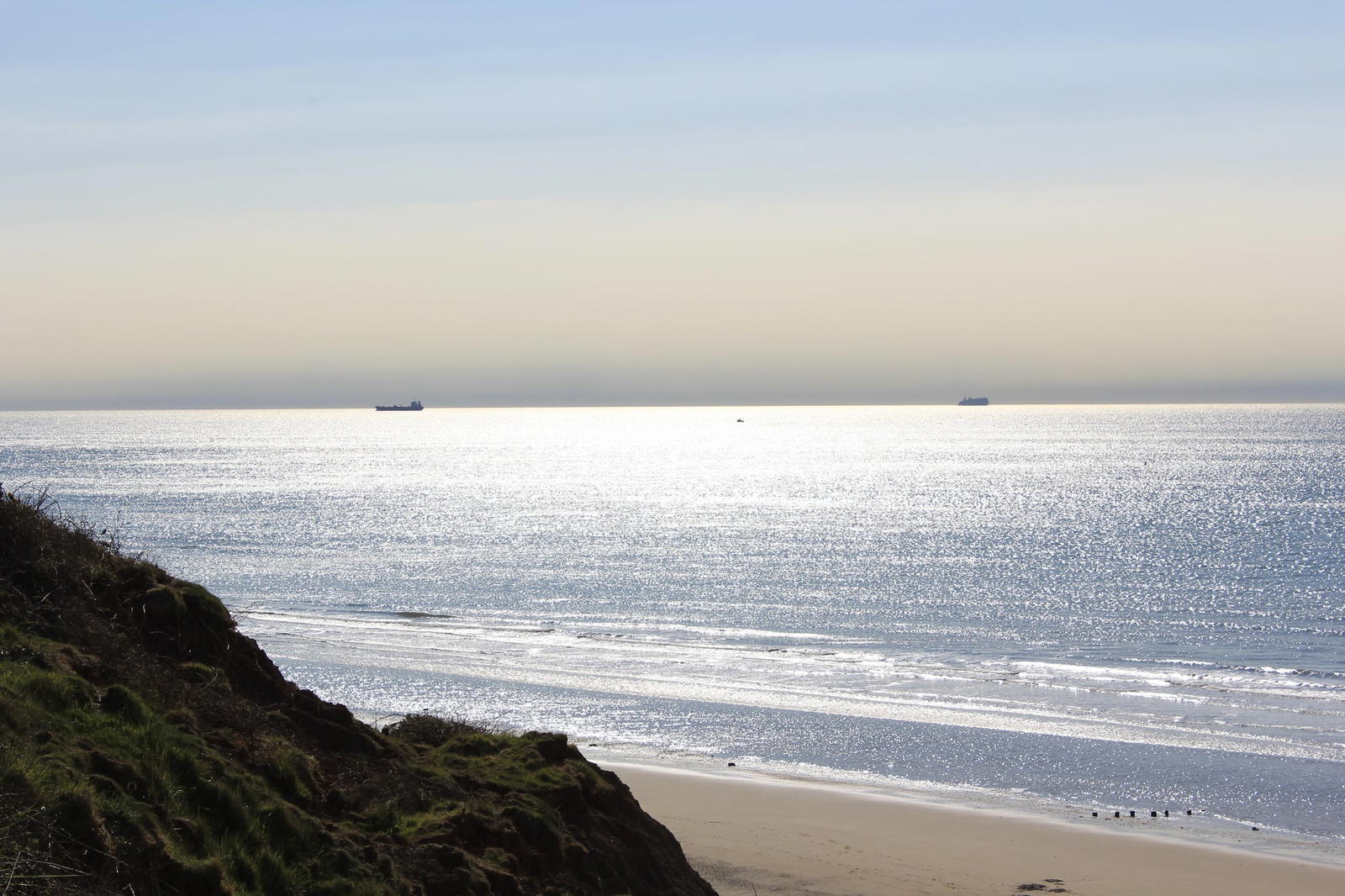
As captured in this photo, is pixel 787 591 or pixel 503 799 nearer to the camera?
pixel 503 799

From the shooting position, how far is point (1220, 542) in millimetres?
70812

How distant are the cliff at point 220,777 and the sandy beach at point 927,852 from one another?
5.40 metres

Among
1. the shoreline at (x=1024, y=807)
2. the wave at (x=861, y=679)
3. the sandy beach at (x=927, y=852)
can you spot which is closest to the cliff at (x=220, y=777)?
the sandy beach at (x=927, y=852)

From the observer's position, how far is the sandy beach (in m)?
16.5

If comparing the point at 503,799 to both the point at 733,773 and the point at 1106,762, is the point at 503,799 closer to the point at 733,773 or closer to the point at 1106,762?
the point at 733,773

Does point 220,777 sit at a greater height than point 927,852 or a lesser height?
greater

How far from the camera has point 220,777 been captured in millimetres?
8891

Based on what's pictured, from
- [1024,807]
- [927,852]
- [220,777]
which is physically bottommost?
[1024,807]

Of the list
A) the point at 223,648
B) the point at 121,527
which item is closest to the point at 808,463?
the point at 121,527

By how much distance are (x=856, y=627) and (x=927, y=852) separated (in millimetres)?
24592

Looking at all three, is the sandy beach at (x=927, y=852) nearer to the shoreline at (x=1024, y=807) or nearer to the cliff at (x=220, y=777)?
the shoreline at (x=1024, y=807)

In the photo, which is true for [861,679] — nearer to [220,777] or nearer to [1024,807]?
[1024,807]

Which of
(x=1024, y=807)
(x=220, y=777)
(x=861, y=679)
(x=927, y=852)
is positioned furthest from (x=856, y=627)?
(x=220, y=777)

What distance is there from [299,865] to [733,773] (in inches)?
634
